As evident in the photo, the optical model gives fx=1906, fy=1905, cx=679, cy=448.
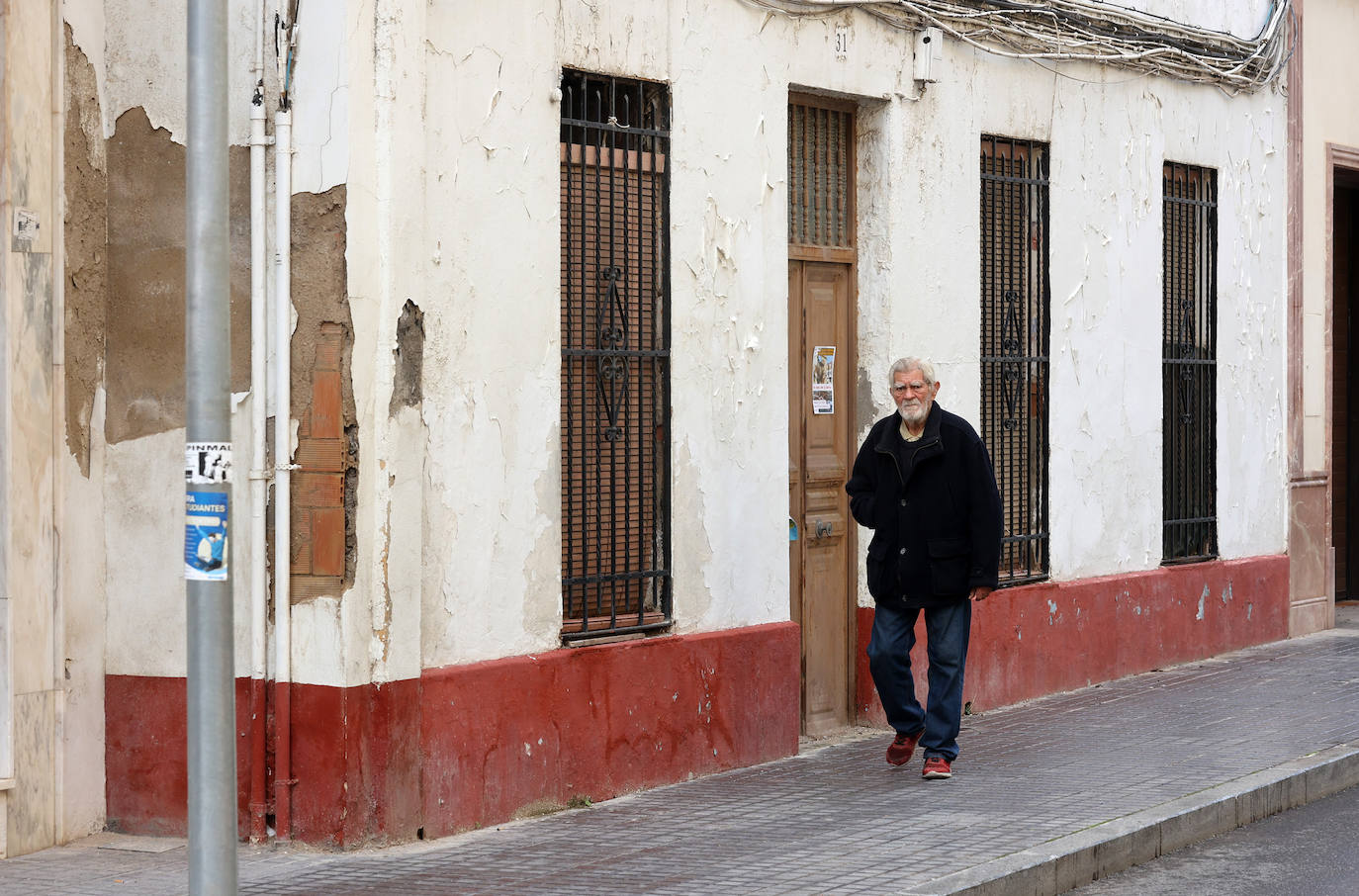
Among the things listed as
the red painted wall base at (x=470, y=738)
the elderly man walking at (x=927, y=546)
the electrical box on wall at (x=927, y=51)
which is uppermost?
the electrical box on wall at (x=927, y=51)

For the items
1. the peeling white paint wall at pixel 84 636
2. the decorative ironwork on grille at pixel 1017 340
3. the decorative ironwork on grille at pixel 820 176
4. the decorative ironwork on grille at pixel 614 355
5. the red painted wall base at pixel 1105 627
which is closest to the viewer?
the peeling white paint wall at pixel 84 636

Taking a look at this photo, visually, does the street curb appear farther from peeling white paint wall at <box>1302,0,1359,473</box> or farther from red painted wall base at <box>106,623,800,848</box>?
peeling white paint wall at <box>1302,0,1359,473</box>

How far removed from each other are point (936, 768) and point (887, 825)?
999 mm

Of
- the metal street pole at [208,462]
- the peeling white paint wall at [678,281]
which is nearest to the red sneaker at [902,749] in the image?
the peeling white paint wall at [678,281]

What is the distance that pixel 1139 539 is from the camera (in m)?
12.0

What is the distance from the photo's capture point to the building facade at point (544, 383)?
7.05 meters

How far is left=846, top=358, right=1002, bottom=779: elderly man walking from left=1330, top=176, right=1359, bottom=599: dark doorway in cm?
864

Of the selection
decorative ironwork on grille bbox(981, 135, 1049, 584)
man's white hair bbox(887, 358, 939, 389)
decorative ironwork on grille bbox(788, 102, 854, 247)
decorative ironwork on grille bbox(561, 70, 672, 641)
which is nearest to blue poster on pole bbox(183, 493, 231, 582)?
decorative ironwork on grille bbox(561, 70, 672, 641)

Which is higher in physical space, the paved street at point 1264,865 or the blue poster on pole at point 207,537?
the blue poster on pole at point 207,537

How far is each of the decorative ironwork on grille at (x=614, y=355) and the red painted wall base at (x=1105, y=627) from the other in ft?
6.52

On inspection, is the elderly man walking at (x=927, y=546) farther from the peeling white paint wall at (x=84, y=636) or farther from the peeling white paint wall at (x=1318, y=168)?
the peeling white paint wall at (x=1318, y=168)

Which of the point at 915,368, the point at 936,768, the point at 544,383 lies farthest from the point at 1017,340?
the point at 544,383

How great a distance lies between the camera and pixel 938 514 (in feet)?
27.9

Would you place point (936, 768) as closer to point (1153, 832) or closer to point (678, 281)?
point (1153, 832)
